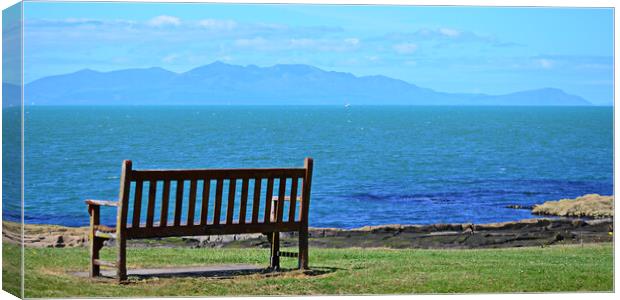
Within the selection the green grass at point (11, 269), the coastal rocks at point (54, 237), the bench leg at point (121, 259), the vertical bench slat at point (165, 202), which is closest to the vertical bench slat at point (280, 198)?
the vertical bench slat at point (165, 202)

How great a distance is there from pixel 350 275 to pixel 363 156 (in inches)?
1217

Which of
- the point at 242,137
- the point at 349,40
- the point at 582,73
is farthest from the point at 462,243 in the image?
the point at 242,137

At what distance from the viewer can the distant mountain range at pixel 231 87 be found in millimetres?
30844

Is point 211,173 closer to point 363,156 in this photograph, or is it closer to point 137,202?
point 137,202

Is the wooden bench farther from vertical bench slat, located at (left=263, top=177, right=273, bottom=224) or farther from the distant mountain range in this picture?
the distant mountain range

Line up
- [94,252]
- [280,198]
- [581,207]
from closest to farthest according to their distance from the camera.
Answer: [94,252] → [280,198] → [581,207]

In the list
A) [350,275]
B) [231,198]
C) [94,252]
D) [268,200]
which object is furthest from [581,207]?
[94,252]

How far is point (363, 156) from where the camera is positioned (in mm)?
42844

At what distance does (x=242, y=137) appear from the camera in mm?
50000

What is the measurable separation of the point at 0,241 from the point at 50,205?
15.4 m

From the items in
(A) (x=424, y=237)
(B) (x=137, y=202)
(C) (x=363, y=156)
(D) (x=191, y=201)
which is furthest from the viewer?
(C) (x=363, y=156)

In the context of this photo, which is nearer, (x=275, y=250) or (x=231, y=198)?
(x=231, y=198)

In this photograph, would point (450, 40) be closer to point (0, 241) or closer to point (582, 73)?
point (582, 73)

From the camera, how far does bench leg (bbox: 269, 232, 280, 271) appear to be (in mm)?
11859
